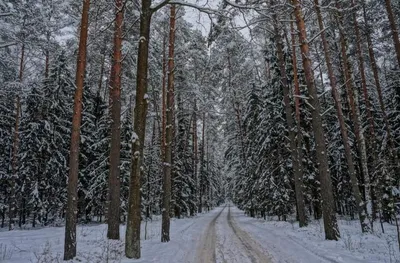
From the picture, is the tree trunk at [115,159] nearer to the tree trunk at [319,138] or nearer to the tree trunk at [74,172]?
the tree trunk at [74,172]

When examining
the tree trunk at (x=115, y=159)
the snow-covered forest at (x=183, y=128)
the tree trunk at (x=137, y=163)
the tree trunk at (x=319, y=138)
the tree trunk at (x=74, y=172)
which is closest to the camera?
the tree trunk at (x=137, y=163)

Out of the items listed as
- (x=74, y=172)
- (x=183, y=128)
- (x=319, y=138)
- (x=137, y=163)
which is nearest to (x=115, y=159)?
(x=74, y=172)

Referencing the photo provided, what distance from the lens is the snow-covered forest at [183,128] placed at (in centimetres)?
854

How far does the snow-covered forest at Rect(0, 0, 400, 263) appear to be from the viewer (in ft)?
28.0

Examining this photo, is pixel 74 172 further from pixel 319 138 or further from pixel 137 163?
pixel 319 138

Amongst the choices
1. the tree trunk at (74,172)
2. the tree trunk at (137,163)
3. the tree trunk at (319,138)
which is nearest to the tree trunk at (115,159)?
the tree trunk at (74,172)

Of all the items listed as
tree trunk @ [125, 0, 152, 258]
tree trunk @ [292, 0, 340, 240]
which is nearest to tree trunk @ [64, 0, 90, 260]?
tree trunk @ [125, 0, 152, 258]

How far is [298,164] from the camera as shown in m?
16.4

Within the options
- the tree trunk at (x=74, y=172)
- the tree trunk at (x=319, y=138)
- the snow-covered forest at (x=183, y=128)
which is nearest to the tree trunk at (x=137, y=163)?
the snow-covered forest at (x=183, y=128)

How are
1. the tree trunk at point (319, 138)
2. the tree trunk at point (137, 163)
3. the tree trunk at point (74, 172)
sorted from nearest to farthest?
the tree trunk at point (137, 163), the tree trunk at point (74, 172), the tree trunk at point (319, 138)

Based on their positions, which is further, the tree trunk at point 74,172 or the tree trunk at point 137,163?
the tree trunk at point 74,172

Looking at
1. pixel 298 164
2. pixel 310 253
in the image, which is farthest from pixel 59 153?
pixel 310 253

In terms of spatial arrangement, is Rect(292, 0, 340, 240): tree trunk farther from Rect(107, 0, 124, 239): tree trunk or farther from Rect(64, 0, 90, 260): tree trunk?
Rect(64, 0, 90, 260): tree trunk

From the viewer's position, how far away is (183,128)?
3058cm
